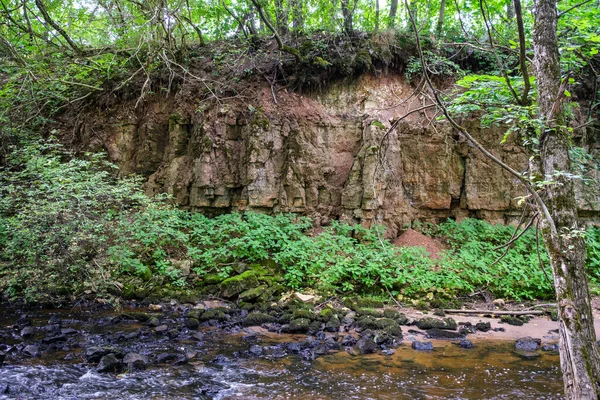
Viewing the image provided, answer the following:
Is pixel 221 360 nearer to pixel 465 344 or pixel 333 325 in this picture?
pixel 333 325

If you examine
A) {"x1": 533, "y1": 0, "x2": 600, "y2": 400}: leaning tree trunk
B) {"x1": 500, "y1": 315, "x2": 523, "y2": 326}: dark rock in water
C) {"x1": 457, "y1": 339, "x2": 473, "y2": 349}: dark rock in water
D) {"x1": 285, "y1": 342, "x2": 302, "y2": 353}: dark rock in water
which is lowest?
{"x1": 500, "y1": 315, "x2": 523, "y2": 326}: dark rock in water

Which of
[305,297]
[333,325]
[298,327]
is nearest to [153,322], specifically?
[298,327]

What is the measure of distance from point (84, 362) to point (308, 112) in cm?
966

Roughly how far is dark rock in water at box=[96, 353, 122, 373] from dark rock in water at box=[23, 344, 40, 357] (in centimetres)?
121

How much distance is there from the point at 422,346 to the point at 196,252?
6.24 metres

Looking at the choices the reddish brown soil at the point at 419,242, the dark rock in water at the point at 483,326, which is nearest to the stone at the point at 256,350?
the dark rock in water at the point at 483,326

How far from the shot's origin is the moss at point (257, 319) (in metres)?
7.91

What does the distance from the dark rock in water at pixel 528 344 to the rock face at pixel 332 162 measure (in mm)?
5377

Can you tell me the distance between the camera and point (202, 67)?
1453cm

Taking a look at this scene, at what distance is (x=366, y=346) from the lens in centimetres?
657

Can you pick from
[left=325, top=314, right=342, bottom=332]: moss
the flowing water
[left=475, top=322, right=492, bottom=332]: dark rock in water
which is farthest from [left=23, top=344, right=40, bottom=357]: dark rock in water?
[left=475, top=322, right=492, bottom=332]: dark rock in water

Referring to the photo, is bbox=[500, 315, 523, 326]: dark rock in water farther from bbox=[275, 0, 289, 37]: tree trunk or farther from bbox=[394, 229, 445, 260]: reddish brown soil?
bbox=[275, 0, 289, 37]: tree trunk

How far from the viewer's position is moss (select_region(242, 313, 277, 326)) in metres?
7.91

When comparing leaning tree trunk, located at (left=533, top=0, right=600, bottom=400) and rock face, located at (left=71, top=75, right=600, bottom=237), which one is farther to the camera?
rock face, located at (left=71, top=75, right=600, bottom=237)
